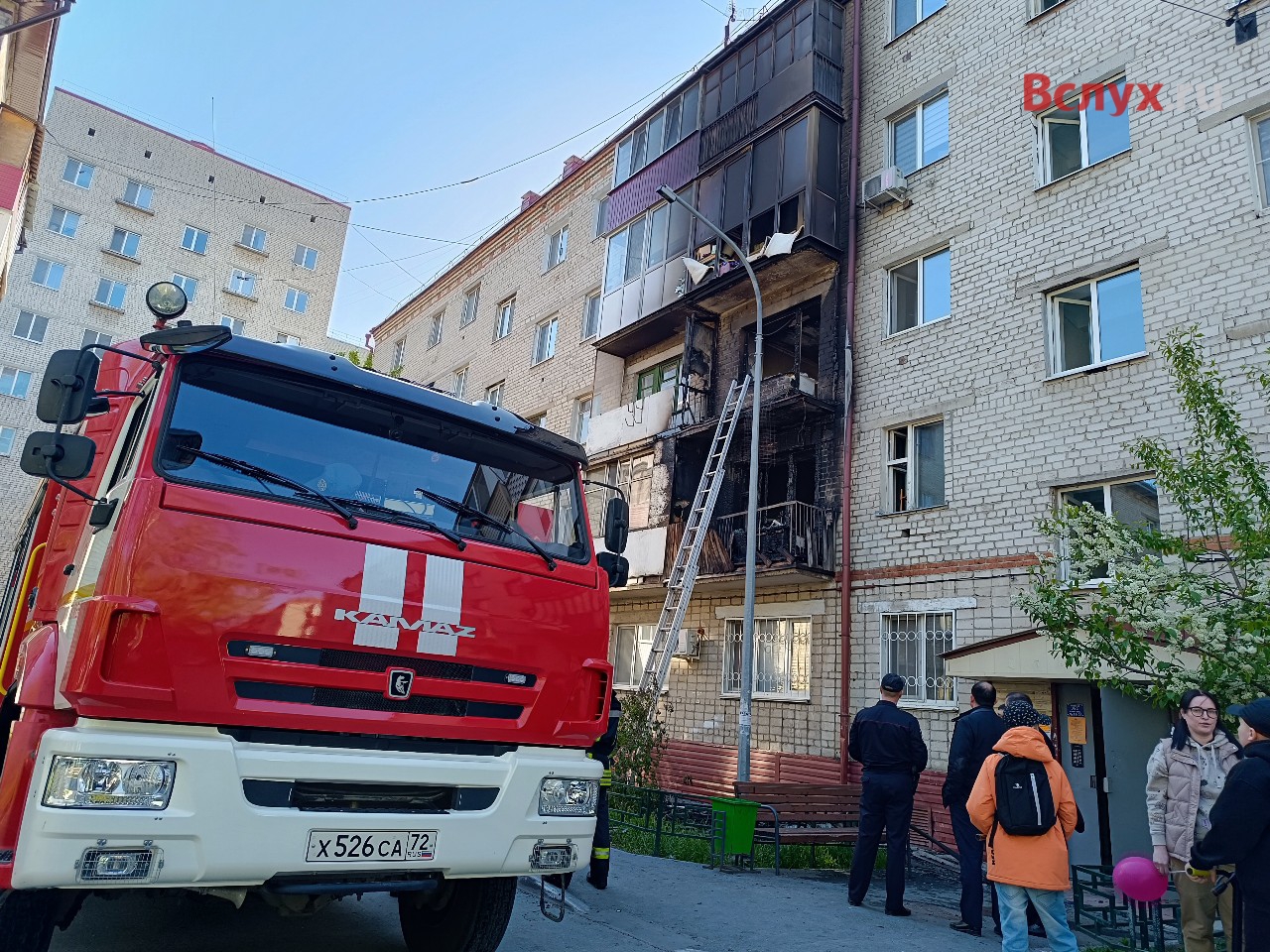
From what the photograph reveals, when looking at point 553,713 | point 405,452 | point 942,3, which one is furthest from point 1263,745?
point 942,3

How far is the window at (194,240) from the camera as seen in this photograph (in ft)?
120

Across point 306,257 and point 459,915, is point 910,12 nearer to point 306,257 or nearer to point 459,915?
point 459,915

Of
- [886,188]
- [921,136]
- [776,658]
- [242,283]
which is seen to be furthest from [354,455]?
[242,283]

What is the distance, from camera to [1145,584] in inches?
251

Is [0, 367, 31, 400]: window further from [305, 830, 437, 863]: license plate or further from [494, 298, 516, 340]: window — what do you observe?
[305, 830, 437, 863]: license plate

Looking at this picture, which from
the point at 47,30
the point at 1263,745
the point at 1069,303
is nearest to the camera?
the point at 1263,745

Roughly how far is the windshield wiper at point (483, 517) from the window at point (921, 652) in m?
9.05

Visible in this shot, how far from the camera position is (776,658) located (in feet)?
48.7

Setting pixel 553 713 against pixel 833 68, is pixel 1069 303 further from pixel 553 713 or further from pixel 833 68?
pixel 553 713

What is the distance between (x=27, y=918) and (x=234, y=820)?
39.8 inches

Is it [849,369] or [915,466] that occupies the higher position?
[849,369]

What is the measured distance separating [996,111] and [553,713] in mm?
13126

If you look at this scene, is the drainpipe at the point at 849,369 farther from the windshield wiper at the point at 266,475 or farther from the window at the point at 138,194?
the window at the point at 138,194

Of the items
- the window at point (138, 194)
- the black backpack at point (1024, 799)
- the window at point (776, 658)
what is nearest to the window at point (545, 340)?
the window at point (776, 658)
